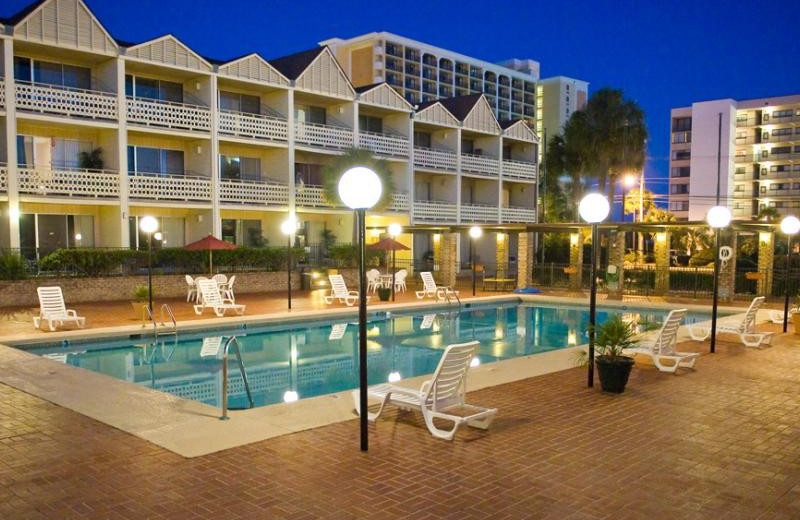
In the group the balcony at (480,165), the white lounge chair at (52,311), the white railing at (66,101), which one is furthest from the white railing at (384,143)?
the white lounge chair at (52,311)

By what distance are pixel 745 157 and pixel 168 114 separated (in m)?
65.8

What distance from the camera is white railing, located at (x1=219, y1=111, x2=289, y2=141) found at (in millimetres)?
27062

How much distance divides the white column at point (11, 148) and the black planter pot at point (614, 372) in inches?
784

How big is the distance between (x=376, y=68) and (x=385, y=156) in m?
42.1

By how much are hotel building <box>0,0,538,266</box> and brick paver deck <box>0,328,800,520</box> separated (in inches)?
689

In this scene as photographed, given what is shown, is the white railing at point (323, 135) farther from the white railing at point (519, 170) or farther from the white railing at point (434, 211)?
the white railing at point (519, 170)

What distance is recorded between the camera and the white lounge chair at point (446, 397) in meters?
6.53

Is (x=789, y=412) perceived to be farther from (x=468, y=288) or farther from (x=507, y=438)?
(x=468, y=288)

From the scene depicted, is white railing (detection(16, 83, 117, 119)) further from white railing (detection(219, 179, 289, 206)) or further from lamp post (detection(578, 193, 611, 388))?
lamp post (detection(578, 193, 611, 388))

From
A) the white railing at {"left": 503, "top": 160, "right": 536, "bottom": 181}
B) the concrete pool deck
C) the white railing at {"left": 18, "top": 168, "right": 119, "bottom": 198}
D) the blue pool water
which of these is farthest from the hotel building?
the concrete pool deck

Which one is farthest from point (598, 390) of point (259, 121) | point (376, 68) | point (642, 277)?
point (376, 68)

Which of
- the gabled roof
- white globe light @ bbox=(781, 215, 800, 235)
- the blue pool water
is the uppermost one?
the gabled roof

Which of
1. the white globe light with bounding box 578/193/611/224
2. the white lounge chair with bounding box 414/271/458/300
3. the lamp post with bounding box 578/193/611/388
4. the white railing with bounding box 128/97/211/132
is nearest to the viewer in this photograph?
the lamp post with bounding box 578/193/611/388

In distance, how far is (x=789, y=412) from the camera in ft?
24.9
